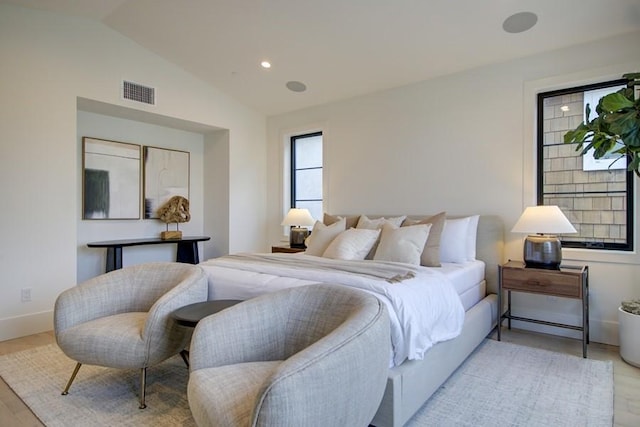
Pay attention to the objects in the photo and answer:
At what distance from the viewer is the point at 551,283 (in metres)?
3.03

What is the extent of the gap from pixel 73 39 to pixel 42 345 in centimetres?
301

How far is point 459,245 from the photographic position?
11.6 ft

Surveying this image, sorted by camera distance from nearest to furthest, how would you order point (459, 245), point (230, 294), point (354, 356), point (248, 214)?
1. point (354, 356)
2. point (230, 294)
3. point (459, 245)
4. point (248, 214)

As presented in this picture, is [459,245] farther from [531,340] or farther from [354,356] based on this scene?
[354,356]

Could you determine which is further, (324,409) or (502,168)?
(502,168)

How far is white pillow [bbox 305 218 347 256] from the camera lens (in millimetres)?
3786

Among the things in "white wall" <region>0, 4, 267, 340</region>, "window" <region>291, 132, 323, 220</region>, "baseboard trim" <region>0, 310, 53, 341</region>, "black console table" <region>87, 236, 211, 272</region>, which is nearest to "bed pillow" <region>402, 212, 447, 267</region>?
"window" <region>291, 132, 323, 220</region>

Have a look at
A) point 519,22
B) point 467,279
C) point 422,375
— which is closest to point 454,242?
point 467,279

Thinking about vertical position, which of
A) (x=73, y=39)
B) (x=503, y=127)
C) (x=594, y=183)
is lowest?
(x=594, y=183)

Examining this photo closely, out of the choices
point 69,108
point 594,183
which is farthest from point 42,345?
point 594,183

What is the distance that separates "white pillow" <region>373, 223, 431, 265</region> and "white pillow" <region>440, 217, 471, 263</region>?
32 centimetres

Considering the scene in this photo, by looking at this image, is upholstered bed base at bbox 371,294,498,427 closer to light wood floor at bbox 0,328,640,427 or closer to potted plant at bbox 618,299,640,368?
light wood floor at bbox 0,328,640,427

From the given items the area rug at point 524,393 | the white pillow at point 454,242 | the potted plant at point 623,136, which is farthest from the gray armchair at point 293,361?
the white pillow at point 454,242

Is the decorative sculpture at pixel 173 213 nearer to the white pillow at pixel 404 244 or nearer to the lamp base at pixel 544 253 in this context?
the white pillow at pixel 404 244
